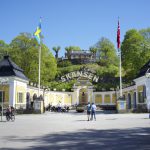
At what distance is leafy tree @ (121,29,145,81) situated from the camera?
5884 centimetres

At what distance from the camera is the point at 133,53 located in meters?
59.6

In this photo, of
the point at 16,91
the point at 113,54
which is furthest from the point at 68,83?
the point at 16,91

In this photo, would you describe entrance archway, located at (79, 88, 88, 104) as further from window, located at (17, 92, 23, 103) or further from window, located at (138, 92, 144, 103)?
window, located at (17, 92, 23, 103)

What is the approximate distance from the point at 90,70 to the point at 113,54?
10719 millimetres

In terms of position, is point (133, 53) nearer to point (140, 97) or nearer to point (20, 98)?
point (140, 97)

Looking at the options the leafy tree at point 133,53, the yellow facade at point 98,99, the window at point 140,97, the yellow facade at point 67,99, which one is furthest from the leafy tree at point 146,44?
the yellow facade at point 67,99

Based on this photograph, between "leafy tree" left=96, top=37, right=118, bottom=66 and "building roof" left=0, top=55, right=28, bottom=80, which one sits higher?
"leafy tree" left=96, top=37, right=118, bottom=66

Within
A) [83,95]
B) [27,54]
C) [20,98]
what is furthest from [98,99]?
[20,98]

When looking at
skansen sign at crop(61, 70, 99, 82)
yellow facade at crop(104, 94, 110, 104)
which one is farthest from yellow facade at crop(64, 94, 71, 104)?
skansen sign at crop(61, 70, 99, 82)

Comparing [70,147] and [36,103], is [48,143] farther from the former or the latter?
[36,103]

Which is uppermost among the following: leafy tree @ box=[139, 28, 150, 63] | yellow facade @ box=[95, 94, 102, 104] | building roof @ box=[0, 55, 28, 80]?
leafy tree @ box=[139, 28, 150, 63]

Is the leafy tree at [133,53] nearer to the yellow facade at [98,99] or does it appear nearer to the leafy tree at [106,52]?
the yellow facade at [98,99]

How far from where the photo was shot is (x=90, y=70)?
3853 inches

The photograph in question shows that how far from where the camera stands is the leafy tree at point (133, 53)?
58.8m
